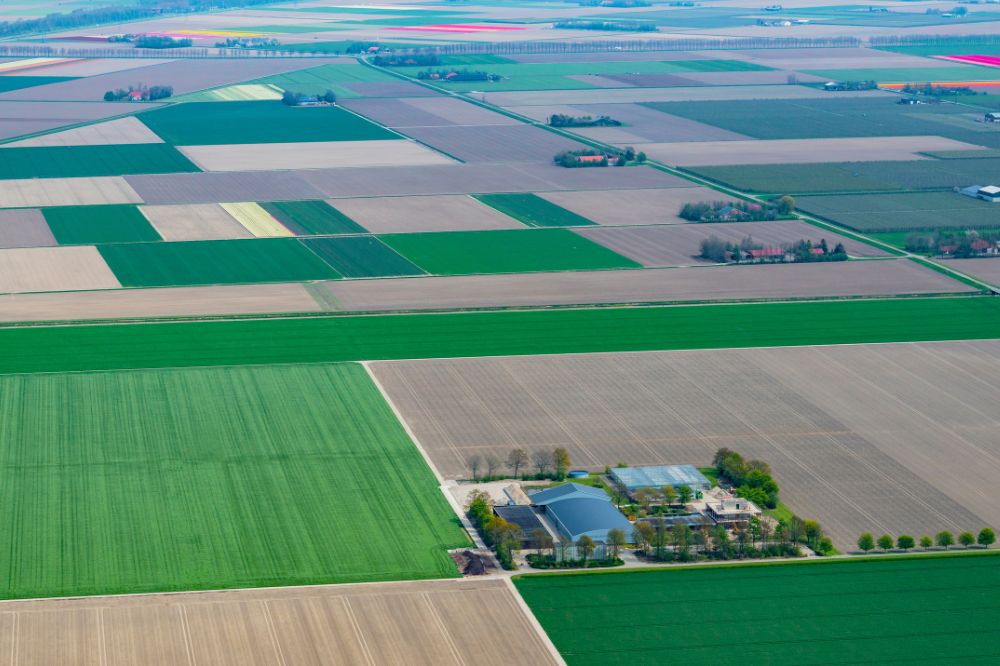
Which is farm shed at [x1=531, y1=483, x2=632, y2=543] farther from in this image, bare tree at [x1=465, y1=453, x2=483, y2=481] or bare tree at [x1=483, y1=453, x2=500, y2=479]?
bare tree at [x1=465, y1=453, x2=483, y2=481]

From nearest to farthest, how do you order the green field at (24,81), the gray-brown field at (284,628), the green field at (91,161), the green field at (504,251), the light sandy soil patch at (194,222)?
the gray-brown field at (284,628), the green field at (504,251), the light sandy soil patch at (194,222), the green field at (91,161), the green field at (24,81)

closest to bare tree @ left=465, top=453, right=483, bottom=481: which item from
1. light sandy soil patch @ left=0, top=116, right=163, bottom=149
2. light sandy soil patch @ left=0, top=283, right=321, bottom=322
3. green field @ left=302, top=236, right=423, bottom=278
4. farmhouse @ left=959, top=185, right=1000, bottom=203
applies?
light sandy soil patch @ left=0, top=283, right=321, bottom=322

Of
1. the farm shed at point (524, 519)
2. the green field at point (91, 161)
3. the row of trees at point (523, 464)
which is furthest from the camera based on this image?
the green field at point (91, 161)

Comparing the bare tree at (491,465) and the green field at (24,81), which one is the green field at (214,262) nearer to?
the bare tree at (491,465)

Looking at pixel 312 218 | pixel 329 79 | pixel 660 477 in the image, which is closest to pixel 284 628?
pixel 660 477

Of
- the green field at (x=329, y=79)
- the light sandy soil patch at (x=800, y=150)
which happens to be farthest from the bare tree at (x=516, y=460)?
the green field at (x=329, y=79)

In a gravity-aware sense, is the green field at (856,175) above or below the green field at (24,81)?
above
